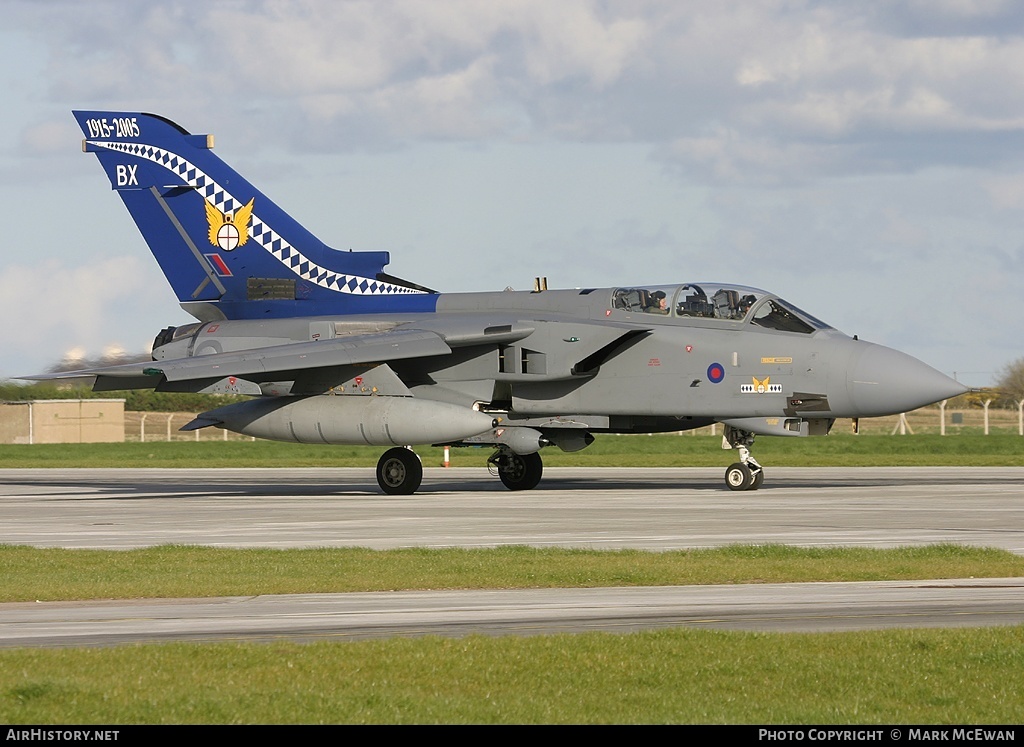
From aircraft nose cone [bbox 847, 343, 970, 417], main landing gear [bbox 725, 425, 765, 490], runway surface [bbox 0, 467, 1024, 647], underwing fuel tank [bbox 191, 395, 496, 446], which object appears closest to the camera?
runway surface [bbox 0, 467, 1024, 647]

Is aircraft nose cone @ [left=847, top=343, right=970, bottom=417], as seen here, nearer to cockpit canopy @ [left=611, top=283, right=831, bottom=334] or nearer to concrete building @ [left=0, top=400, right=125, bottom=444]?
cockpit canopy @ [left=611, top=283, right=831, bottom=334]

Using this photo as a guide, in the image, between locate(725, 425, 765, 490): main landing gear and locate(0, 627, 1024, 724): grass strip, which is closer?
locate(0, 627, 1024, 724): grass strip

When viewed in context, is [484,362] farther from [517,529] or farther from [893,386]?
[517,529]

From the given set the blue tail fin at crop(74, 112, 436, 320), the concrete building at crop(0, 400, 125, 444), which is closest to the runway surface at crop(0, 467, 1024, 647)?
the blue tail fin at crop(74, 112, 436, 320)

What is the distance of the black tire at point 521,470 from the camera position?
1085 inches

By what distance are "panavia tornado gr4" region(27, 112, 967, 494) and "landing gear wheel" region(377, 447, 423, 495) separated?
3 cm

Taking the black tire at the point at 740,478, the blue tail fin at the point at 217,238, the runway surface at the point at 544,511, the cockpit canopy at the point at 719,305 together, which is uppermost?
the blue tail fin at the point at 217,238

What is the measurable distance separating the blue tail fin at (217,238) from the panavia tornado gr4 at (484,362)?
0.15ft

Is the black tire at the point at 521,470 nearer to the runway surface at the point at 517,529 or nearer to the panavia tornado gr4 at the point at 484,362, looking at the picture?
the panavia tornado gr4 at the point at 484,362

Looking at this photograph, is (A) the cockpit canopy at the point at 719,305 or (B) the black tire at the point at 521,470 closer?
(A) the cockpit canopy at the point at 719,305

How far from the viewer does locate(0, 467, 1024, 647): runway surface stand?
10.5 meters

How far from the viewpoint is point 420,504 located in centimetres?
2355

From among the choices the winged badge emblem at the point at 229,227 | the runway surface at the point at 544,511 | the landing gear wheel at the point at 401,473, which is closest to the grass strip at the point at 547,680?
the runway surface at the point at 544,511
